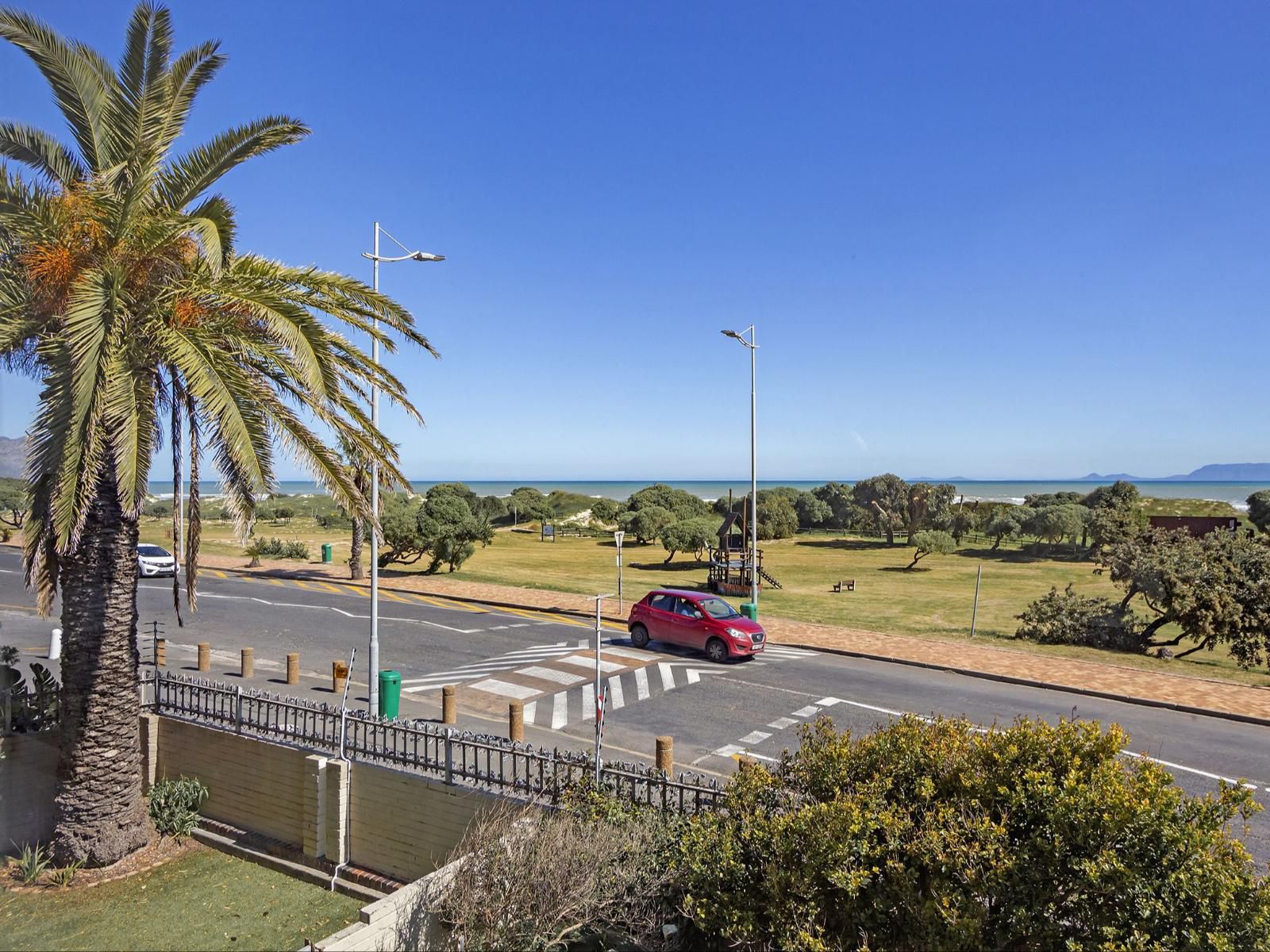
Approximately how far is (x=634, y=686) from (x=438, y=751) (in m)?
7.28

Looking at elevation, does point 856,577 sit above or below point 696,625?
below

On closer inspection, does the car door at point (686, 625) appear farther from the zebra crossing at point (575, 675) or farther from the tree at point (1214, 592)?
the tree at point (1214, 592)

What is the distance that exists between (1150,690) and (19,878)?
20.8 meters

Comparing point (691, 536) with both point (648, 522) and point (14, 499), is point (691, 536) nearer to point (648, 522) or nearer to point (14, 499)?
point (648, 522)

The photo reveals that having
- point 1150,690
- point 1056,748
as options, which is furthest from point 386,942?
point 1150,690

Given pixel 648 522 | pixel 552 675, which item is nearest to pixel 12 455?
pixel 552 675

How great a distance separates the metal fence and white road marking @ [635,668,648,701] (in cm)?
381

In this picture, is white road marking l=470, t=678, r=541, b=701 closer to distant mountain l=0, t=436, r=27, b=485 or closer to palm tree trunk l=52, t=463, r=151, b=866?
palm tree trunk l=52, t=463, r=151, b=866

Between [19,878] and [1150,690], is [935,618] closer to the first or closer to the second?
[1150,690]

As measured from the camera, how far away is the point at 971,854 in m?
5.77

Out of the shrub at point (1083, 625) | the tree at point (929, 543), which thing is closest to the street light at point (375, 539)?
the shrub at point (1083, 625)

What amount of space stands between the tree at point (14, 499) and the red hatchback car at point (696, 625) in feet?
47.0

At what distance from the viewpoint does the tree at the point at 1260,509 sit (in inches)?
2616

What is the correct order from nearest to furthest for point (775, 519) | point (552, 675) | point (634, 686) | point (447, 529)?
1. point (634, 686)
2. point (552, 675)
3. point (447, 529)
4. point (775, 519)
